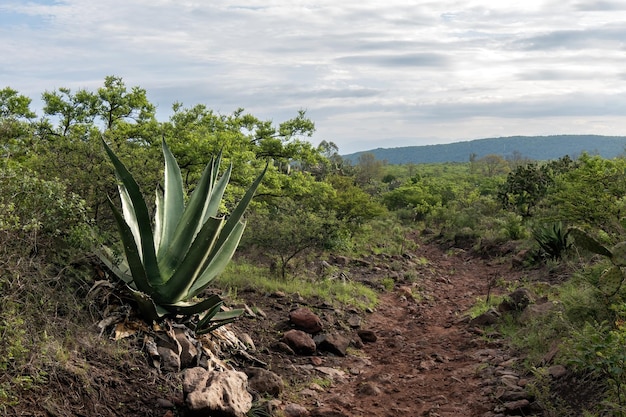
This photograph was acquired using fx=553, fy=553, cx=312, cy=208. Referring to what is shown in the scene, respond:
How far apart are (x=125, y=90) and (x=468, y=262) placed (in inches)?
399

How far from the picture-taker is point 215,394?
395cm

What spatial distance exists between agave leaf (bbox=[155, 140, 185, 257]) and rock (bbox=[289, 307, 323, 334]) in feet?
6.74

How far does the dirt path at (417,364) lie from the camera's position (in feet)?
16.6

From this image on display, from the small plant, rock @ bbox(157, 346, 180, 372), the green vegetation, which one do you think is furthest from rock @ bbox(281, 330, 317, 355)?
the small plant

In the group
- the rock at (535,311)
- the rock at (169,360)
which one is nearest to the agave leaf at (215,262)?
the rock at (169,360)

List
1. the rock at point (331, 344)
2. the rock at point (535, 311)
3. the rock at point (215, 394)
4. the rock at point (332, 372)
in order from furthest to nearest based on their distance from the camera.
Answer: the rock at point (535, 311)
the rock at point (331, 344)
the rock at point (332, 372)
the rock at point (215, 394)

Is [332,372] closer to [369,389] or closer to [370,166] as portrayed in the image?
[369,389]

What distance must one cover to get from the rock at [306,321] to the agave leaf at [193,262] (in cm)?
201

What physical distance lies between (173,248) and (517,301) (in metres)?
5.16

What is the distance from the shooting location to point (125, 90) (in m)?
13.7

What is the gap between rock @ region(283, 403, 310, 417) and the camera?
15.1 feet

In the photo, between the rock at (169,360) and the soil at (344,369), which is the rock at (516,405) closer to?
the soil at (344,369)

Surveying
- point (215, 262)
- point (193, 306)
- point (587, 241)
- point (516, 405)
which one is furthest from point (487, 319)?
point (193, 306)

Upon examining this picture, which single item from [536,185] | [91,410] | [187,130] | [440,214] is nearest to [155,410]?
[91,410]
